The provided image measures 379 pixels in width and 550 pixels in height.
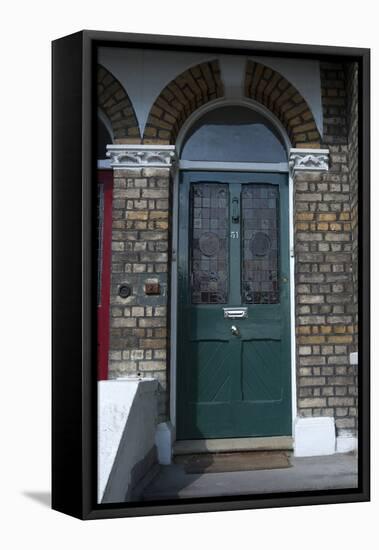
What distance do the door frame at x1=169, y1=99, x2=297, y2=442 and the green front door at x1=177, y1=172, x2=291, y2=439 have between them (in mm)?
26

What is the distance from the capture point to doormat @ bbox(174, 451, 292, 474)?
3781 mm

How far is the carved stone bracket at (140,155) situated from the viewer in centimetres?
376

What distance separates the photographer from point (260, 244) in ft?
13.0

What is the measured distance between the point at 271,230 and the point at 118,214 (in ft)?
2.81

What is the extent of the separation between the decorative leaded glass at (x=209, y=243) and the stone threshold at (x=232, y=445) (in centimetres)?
76

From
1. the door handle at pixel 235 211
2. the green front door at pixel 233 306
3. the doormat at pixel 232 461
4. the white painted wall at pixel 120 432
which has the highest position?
the door handle at pixel 235 211

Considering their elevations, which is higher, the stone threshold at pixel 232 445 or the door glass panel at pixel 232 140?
the door glass panel at pixel 232 140

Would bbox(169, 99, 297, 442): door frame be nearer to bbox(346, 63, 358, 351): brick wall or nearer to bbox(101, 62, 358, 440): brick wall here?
bbox(101, 62, 358, 440): brick wall

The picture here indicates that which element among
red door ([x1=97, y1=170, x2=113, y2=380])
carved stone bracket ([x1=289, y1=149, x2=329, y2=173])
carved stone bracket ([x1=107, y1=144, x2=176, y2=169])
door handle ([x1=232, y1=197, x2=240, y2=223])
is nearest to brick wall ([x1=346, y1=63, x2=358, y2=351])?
carved stone bracket ([x1=289, y1=149, x2=329, y2=173])

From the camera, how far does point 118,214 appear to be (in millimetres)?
3760

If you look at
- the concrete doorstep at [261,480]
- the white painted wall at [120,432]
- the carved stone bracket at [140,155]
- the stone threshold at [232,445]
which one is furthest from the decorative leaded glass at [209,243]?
the concrete doorstep at [261,480]

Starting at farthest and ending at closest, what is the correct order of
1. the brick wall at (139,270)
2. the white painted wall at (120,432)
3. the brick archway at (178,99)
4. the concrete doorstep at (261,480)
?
1. the brick archway at (178,99)
2. the brick wall at (139,270)
3. the concrete doorstep at (261,480)
4. the white painted wall at (120,432)

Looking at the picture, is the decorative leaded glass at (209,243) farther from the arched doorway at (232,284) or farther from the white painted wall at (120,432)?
the white painted wall at (120,432)

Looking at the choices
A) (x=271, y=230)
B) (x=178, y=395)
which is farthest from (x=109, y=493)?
(x=271, y=230)
